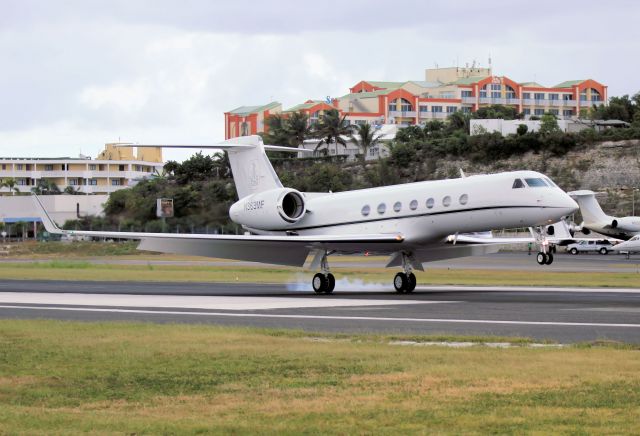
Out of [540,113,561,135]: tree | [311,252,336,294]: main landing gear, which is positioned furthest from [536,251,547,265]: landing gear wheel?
[540,113,561,135]: tree

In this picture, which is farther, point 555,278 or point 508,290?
point 555,278

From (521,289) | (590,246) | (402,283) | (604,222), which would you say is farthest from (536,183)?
(590,246)

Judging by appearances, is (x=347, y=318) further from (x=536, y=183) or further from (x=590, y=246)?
(x=590, y=246)

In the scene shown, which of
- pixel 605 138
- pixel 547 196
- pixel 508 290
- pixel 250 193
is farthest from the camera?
pixel 605 138

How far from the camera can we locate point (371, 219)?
36312 millimetres

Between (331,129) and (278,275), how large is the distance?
100 meters

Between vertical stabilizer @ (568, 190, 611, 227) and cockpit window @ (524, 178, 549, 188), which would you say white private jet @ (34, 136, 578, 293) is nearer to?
cockpit window @ (524, 178, 549, 188)

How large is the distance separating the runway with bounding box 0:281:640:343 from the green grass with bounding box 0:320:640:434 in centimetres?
342

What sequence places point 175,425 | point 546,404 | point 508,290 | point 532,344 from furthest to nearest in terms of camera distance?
point 508,290, point 532,344, point 546,404, point 175,425

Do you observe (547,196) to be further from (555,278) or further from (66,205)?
(66,205)

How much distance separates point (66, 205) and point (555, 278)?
71068mm

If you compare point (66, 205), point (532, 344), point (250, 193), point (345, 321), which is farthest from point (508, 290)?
point (66, 205)

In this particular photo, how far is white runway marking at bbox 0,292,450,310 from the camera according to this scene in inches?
1150

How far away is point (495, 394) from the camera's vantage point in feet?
42.3
